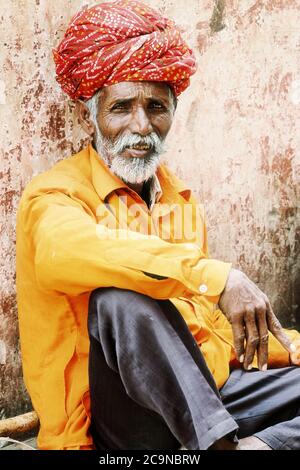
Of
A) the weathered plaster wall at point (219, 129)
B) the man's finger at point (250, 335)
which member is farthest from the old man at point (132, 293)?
the weathered plaster wall at point (219, 129)

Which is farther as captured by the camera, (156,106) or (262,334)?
(156,106)

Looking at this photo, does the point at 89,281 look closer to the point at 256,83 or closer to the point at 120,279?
the point at 120,279

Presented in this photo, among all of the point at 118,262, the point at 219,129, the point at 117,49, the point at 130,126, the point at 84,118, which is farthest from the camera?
the point at 219,129

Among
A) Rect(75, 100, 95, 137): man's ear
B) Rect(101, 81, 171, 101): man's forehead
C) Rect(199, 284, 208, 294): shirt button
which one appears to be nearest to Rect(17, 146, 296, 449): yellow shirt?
Rect(199, 284, 208, 294): shirt button

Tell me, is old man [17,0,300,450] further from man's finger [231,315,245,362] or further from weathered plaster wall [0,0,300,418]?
weathered plaster wall [0,0,300,418]

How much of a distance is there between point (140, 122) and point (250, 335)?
1015 millimetres

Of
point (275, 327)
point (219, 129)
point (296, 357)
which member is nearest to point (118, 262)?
point (275, 327)

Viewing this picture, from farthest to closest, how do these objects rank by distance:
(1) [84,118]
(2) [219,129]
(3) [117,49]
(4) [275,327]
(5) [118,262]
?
(2) [219,129]
(1) [84,118]
(3) [117,49]
(4) [275,327]
(5) [118,262]

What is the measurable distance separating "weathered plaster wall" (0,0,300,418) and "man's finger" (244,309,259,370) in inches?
46.9

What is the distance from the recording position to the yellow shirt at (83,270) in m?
2.25

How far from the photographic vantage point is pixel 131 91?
286 cm

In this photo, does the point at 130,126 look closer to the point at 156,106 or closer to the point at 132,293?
the point at 156,106

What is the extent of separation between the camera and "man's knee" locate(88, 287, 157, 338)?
2223mm

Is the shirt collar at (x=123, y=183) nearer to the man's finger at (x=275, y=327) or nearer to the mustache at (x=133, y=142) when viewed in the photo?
the mustache at (x=133, y=142)
